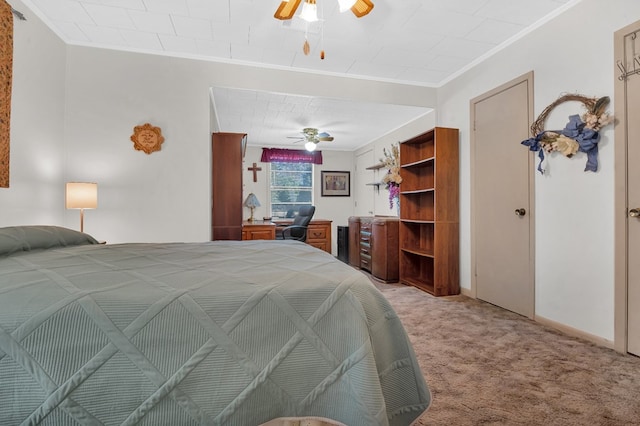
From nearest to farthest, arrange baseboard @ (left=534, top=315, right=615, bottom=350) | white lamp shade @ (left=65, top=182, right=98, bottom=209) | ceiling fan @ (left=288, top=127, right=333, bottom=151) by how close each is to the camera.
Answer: baseboard @ (left=534, top=315, right=615, bottom=350) < white lamp shade @ (left=65, top=182, right=98, bottom=209) < ceiling fan @ (left=288, top=127, right=333, bottom=151)

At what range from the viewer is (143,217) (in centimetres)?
319

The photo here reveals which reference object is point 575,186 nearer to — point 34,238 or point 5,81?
point 34,238

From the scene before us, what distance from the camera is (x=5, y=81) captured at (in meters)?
2.15

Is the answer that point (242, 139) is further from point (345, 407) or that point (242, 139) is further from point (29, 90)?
point (345, 407)

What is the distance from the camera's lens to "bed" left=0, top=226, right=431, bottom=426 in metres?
0.79

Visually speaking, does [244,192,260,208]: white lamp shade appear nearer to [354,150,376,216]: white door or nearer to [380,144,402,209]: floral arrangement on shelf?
[354,150,376,216]: white door

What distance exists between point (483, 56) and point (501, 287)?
94.2 inches

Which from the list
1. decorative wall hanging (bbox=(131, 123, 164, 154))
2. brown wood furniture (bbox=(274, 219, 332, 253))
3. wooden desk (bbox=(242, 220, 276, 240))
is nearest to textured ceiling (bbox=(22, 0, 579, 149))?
decorative wall hanging (bbox=(131, 123, 164, 154))

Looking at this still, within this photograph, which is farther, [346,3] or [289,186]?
[289,186]

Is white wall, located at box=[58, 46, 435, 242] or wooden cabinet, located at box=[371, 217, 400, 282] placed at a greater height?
white wall, located at box=[58, 46, 435, 242]

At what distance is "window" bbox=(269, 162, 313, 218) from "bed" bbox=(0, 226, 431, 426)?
562cm

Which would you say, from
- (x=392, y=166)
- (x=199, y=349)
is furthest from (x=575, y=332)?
(x=392, y=166)

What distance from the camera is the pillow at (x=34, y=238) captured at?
136 centimetres

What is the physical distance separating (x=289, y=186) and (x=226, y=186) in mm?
3325
